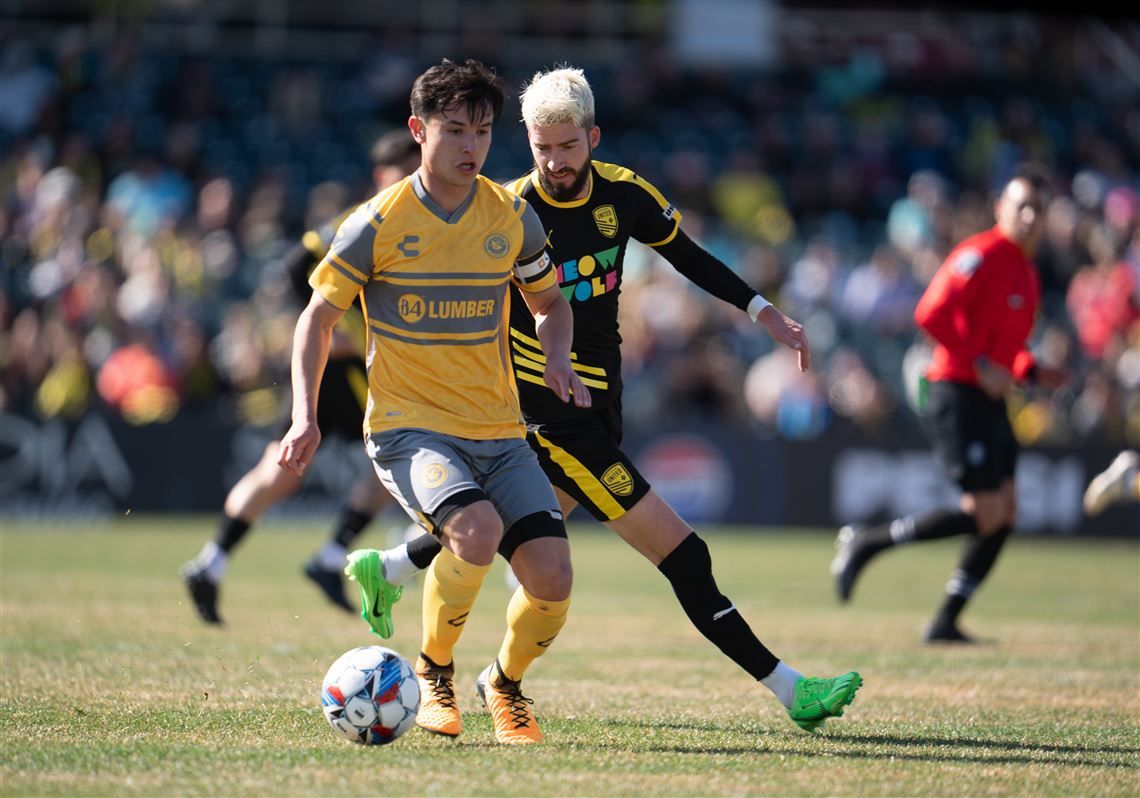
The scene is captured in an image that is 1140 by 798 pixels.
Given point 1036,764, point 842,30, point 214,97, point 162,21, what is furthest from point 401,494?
point 842,30

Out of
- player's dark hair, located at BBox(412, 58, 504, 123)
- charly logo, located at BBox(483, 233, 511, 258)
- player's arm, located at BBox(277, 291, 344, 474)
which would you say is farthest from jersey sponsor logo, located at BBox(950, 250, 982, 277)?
player's arm, located at BBox(277, 291, 344, 474)

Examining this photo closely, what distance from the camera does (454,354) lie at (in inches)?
244

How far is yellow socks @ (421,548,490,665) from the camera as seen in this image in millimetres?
6223

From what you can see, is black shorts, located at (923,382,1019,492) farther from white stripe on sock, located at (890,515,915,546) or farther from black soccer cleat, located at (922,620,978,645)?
black soccer cleat, located at (922,620,978,645)

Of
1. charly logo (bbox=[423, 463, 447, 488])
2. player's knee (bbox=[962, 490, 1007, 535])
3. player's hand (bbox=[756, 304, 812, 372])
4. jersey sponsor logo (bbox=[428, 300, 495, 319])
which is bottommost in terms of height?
player's knee (bbox=[962, 490, 1007, 535])

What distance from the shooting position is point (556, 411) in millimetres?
6848

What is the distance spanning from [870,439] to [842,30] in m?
11.4

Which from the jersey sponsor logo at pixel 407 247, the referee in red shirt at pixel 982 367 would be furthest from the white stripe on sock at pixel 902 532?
the jersey sponsor logo at pixel 407 247

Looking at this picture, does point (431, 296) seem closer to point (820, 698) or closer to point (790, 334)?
point (790, 334)

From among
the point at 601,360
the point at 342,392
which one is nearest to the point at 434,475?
the point at 601,360

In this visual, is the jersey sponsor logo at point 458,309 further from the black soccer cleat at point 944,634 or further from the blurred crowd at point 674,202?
the blurred crowd at point 674,202

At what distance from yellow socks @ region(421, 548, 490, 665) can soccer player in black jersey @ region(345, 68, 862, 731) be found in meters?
0.25

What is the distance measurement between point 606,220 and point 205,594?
4374 millimetres

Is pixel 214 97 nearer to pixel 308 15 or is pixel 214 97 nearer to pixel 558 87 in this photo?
pixel 308 15
